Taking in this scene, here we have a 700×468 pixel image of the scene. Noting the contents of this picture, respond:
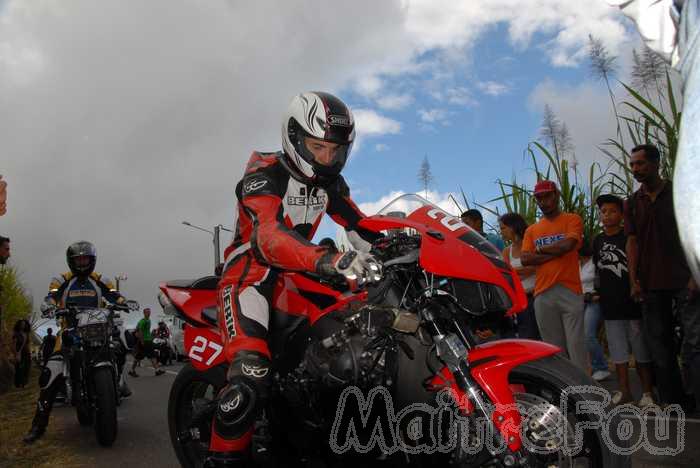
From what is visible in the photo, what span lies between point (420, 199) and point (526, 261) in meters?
3.55

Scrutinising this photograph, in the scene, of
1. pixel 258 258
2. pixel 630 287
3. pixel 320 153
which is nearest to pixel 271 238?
pixel 258 258

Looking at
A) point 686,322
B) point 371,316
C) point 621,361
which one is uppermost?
point 371,316

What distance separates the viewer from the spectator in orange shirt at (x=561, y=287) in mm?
6133

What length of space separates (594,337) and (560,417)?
19.1 feet

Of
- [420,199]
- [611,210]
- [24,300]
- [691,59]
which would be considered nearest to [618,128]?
[611,210]

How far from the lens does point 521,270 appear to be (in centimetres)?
716

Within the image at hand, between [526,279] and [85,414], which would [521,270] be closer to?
[526,279]

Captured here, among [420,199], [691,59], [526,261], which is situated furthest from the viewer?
[526,261]

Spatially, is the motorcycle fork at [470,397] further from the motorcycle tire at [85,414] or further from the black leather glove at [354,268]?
the motorcycle tire at [85,414]

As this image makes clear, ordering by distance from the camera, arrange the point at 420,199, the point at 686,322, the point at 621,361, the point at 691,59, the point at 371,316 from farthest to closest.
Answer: the point at 621,361 < the point at 686,322 < the point at 420,199 < the point at 371,316 < the point at 691,59

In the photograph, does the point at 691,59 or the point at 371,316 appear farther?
the point at 371,316

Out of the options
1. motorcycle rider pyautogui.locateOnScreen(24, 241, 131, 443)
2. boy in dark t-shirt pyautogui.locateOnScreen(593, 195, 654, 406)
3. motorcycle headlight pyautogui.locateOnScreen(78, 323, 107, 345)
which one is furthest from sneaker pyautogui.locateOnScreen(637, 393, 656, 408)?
motorcycle rider pyautogui.locateOnScreen(24, 241, 131, 443)

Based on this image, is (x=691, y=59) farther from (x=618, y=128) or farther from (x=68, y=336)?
(x=618, y=128)

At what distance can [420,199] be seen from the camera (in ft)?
10.6
